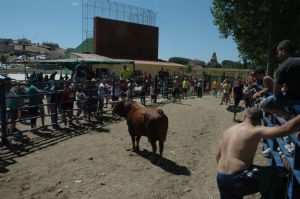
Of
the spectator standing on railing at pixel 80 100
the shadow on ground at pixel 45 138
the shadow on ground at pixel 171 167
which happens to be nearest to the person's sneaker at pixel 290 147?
the shadow on ground at pixel 171 167

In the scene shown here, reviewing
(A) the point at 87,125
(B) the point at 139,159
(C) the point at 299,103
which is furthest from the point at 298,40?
(C) the point at 299,103

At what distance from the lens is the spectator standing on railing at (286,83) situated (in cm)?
488

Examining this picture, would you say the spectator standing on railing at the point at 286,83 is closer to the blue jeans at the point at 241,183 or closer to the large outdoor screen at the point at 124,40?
the blue jeans at the point at 241,183

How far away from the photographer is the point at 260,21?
94.2 feet

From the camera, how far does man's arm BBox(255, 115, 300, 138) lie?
11.4ft

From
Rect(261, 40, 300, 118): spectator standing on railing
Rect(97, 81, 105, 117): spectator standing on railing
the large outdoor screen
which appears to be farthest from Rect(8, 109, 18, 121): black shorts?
the large outdoor screen

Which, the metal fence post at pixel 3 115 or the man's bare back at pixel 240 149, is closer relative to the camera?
the man's bare back at pixel 240 149

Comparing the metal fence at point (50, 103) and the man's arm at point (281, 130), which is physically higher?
the man's arm at point (281, 130)

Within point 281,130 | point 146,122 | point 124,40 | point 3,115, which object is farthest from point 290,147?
point 124,40

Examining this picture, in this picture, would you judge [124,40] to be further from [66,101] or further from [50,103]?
[50,103]

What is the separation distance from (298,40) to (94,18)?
80.9 feet

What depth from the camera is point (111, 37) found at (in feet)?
156

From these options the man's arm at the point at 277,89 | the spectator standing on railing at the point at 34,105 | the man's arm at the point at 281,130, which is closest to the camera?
the man's arm at the point at 281,130

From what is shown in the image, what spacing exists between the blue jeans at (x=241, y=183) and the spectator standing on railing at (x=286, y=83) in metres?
1.28
